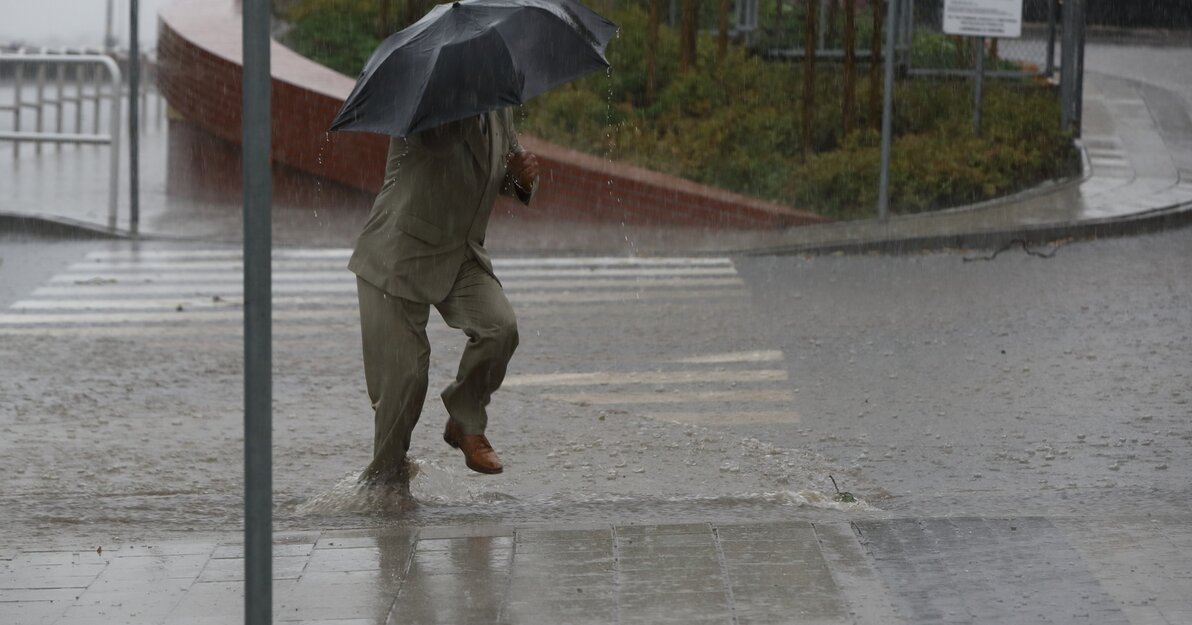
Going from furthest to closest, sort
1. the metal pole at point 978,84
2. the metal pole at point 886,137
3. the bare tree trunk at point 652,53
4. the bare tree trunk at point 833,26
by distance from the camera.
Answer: the bare tree trunk at point 833,26
the bare tree trunk at point 652,53
the metal pole at point 978,84
the metal pole at point 886,137

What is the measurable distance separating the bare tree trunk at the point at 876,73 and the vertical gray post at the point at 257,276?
13071mm

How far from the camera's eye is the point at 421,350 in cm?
623

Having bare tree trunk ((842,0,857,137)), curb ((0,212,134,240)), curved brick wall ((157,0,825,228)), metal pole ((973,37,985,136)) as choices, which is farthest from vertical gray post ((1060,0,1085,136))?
curb ((0,212,134,240))

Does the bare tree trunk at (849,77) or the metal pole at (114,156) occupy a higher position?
the bare tree trunk at (849,77)

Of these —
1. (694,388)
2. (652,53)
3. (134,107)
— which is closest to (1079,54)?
(652,53)

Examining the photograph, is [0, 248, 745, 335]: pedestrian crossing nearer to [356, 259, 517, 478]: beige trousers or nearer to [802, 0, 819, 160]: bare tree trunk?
[802, 0, 819, 160]: bare tree trunk

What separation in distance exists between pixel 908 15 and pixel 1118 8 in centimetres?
1233

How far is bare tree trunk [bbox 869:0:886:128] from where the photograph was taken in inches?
640

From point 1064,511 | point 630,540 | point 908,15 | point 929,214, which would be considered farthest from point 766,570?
point 908,15

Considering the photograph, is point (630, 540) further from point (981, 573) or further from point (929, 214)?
point (929, 214)

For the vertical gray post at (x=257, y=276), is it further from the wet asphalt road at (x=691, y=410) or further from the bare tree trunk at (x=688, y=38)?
the bare tree trunk at (x=688, y=38)

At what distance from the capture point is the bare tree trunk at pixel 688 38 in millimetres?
A: 17366

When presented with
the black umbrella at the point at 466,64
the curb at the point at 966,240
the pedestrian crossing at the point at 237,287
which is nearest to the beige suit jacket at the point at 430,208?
the black umbrella at the point at 466,64

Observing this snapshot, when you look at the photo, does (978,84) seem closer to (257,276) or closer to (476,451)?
(476,451)
